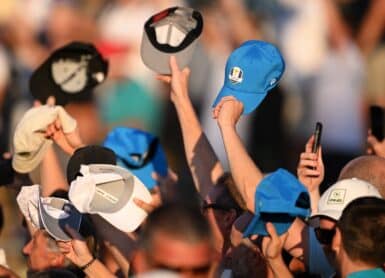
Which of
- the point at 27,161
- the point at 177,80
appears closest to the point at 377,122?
the point at 177,80

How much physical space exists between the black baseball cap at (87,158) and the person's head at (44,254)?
0.30 m

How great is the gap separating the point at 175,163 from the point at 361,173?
6.45m

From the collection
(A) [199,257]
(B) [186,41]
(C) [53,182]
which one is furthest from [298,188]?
(C) [53,182]

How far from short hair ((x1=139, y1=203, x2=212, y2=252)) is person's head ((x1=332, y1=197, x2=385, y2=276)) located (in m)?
0.67

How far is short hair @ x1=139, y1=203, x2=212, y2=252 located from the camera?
5484 mm

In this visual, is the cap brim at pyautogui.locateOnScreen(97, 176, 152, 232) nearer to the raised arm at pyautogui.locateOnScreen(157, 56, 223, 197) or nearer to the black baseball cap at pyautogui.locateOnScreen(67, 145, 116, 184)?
the black baseball cap at pyautogui.locateOnScreen(67, 145, 116, 184)

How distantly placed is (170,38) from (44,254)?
A: 1.16 metres

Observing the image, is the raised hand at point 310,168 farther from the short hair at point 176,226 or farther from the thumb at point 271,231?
the short hair at point 176,226

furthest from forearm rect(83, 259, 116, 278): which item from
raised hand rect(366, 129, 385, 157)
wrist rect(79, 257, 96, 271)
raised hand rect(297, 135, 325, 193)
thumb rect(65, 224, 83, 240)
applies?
raised hand rect(366, 129, 385, 157)

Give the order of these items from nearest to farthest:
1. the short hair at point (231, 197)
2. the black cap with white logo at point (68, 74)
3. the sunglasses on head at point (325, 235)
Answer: the sunglasses on head at point (325, 235)
the short hair at point (231, 197)
the black cap with white logo at point (68, 74)

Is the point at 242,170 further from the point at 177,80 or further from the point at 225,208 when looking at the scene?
the point at 177,80

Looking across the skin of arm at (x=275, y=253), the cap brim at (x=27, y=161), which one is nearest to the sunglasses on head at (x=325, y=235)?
the skin of arm at (x=275, y=253)

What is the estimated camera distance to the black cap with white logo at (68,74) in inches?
335

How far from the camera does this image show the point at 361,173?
6.90 m
